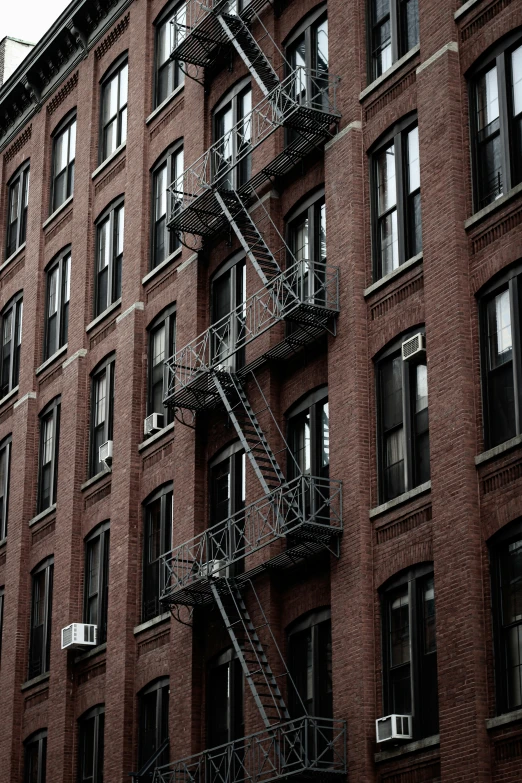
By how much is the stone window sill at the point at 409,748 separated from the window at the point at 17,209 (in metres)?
25.7

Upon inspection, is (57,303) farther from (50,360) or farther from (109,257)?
(109,257)

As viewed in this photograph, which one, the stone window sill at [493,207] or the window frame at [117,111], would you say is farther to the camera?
the window frame at [117,111]

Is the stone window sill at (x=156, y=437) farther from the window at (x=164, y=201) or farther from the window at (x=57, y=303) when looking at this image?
the window at (x=57, y=303)

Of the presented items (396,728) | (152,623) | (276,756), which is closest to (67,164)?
(152,623)

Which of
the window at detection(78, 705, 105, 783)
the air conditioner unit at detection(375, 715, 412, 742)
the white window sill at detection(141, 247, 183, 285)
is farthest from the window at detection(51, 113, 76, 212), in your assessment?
the air conditioner unit at detection(375, 715, 412, 742)

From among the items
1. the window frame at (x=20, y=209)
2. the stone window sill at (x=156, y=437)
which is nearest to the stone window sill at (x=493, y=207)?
the stone window sill at (x=156, y=437)

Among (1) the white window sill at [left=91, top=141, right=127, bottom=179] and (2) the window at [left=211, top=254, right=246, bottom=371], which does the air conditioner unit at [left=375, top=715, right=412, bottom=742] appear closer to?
(2) the window at [left=211, top=254, right=246, bottom=371]

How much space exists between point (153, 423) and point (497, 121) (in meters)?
12.6

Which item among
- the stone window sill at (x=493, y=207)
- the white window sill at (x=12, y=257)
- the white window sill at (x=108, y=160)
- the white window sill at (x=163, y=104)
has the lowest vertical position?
the stone window sill at (x=493, y=207)

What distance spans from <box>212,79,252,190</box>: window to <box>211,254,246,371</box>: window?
6.41 feet

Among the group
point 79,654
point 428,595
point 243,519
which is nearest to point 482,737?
point 428,595

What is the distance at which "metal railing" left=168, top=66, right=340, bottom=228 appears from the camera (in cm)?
3128

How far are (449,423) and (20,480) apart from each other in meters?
Result: 19.6

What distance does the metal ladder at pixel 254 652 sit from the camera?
2889 cm
